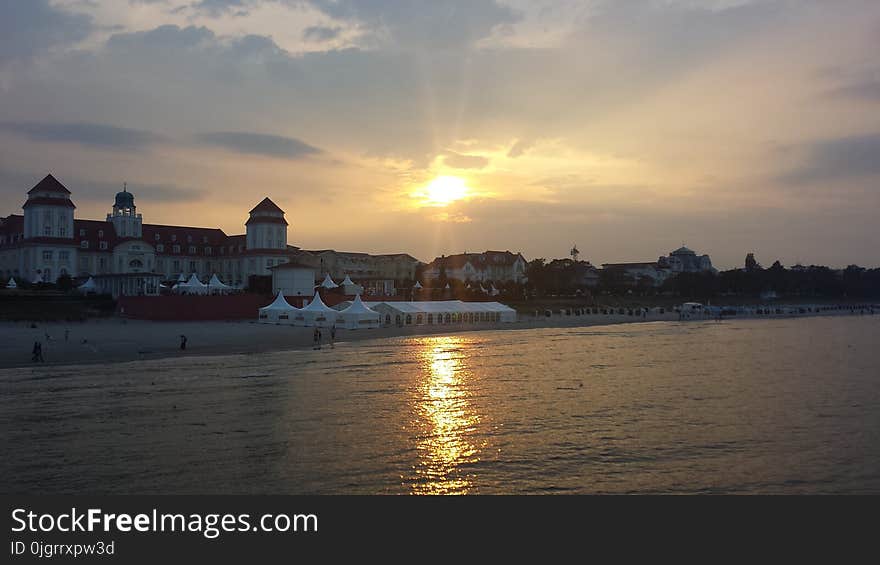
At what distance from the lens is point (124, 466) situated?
1480 cm

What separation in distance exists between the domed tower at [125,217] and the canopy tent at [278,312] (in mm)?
39312

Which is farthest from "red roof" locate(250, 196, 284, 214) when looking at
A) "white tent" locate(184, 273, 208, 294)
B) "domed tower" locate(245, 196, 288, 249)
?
"white tent" locate(184, 273, 208, 294)

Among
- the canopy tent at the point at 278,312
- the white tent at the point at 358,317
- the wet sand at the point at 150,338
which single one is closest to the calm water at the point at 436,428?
the wet sand at the point at 150,338

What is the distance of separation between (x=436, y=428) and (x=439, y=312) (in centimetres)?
4711

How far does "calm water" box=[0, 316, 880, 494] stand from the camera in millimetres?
14312

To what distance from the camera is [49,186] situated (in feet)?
267

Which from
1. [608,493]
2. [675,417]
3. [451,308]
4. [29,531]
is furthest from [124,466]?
[451,308]

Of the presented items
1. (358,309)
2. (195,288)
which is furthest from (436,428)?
(195,288)

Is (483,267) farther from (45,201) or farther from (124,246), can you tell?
(45,201)

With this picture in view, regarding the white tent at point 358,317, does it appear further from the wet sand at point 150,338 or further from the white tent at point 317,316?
the wet sand at point 150,338

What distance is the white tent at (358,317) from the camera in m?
58.2

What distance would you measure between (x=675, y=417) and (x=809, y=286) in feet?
552

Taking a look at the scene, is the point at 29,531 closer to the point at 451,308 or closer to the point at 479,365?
the point at 479,365

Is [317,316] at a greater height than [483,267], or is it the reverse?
[483,267]
